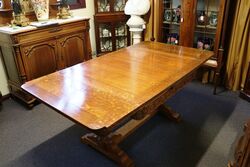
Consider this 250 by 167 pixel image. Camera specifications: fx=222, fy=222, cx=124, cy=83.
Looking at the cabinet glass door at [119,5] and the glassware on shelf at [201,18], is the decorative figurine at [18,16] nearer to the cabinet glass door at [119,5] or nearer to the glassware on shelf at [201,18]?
the cabinet glass door at [119,5]

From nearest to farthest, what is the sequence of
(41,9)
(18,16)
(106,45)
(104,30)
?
1. (18,16)
2. (41,9)
3. (104,30)
4. (106,45)

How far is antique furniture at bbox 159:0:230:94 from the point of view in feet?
9.22

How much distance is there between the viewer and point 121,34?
3.97 meters

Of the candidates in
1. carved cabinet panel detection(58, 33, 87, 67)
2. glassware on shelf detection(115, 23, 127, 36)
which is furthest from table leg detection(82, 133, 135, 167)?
glassware on shelf detection(115, 23, 127, 36)

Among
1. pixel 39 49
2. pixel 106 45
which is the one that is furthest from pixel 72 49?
pixel 106 45

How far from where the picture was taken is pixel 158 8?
329cm

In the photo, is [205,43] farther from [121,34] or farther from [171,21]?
[121,34]

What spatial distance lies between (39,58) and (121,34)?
167 cm

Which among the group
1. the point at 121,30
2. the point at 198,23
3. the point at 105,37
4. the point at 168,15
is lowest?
the point at 105,37

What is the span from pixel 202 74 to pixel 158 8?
1169mm

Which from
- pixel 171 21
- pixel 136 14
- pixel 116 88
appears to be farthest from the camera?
pixel 136 14

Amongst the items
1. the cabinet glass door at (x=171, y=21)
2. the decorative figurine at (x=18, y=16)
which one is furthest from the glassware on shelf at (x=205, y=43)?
the decorative figurine at (x=18, y=16)

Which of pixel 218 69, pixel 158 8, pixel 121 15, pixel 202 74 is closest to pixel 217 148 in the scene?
pixel 218 69

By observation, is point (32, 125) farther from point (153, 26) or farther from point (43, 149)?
point (153, 26)
